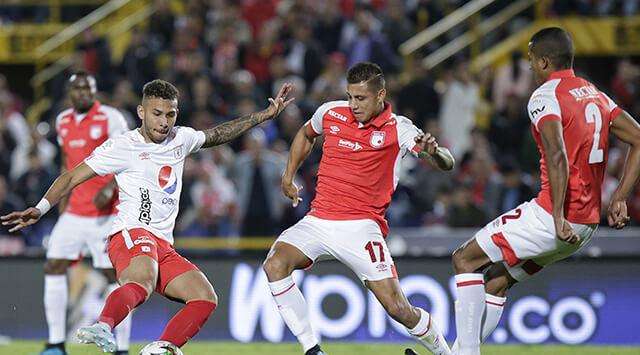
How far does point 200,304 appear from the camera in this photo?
8.60 meters

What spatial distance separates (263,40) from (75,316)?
21.0ft

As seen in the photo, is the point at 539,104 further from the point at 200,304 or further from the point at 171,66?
the point at 171,66

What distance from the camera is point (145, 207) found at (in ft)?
29.1

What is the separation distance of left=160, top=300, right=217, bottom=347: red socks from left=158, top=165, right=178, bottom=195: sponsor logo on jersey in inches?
34.8

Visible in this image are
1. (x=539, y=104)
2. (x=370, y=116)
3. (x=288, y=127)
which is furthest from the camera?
(x=288, y=127)

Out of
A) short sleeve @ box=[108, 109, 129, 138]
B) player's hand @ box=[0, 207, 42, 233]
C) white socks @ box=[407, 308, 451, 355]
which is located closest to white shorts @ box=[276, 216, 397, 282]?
white socks @ box=[407, 308, 451, 355]

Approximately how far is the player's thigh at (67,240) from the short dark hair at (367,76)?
334cm

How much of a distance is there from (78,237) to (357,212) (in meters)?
3.10

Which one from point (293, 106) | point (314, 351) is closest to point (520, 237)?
point (314, 351)

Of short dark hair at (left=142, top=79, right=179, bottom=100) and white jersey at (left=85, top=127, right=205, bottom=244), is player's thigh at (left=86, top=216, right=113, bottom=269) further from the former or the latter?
short dark hair at (left=142, top=79, right=179, bottom=100)

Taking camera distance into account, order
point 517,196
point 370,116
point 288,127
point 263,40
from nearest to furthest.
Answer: point 370,116
point 517,196
point 288,127
point 263,40

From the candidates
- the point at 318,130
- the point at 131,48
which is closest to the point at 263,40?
the point at 131,48

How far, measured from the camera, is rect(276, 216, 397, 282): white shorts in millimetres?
9031

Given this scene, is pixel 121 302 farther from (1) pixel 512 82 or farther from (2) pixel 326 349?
(1) pixel 512 82
